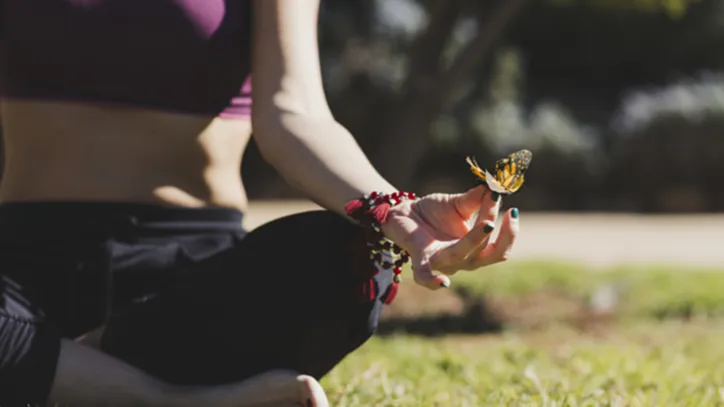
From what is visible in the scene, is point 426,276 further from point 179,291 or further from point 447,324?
point 447,324

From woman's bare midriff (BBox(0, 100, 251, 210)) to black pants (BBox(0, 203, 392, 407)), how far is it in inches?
1.4

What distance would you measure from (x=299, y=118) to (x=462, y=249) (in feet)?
1.66

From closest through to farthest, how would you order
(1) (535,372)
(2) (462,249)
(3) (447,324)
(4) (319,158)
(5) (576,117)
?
(2) (462,249) < (4) (319,158) < (1) (535,372) < (3) (447,324) < (5) (576,117)

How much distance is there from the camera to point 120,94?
2.28 metres

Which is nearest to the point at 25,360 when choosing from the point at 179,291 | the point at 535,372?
the point at 179,291

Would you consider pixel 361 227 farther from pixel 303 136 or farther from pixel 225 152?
pixel 225 152

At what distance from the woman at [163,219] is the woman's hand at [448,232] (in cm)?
23

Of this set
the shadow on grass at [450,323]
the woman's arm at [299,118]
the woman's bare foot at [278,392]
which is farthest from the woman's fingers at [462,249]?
the shadow on grass at [450,323]

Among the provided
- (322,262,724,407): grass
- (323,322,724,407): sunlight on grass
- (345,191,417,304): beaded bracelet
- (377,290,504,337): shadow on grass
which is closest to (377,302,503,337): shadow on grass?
(377,290,504,337): shadow on grass

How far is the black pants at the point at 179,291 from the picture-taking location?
6.86 ft

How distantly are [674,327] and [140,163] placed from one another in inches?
159

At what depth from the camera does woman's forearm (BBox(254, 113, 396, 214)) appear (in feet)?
6.51

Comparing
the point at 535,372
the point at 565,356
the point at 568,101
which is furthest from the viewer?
the point at 568,101

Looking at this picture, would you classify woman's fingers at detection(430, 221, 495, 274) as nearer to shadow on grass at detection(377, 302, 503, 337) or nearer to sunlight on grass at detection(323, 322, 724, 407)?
sunlight on grass at detection(323, 322, 724, 407)
